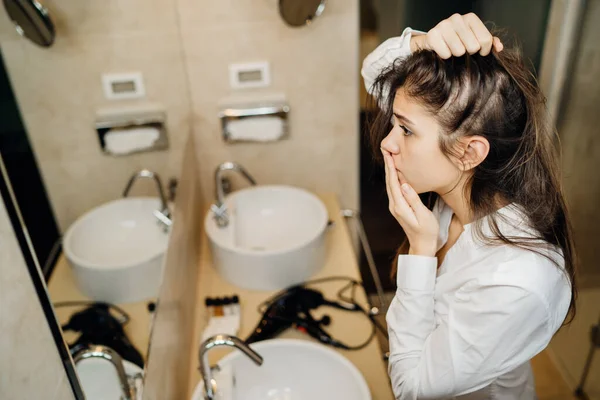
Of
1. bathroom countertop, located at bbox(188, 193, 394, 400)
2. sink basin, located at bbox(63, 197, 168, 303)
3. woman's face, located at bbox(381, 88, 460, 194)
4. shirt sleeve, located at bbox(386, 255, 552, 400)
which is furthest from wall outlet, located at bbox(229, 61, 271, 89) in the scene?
shirt sleeve, located at bbox(386, 255, 552, 400)

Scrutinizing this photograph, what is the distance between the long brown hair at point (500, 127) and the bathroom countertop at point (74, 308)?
2.01ft

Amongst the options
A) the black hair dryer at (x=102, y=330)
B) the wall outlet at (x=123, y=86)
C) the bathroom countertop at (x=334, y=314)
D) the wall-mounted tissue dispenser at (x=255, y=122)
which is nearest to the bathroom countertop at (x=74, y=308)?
the black hair dryer at (x=102, y=330)

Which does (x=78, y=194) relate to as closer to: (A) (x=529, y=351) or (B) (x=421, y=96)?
(B) (x=421, y=96)

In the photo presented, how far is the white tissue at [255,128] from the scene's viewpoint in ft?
6.23

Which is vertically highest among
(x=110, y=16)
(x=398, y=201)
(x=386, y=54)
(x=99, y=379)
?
(x=110, y=16)

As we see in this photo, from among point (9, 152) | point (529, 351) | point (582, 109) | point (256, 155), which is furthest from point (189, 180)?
point (582, 109)

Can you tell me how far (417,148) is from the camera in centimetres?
79

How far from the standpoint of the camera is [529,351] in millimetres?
863

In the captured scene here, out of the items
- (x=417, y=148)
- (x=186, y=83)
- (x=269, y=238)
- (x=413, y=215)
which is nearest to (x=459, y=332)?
(x=413, y=215)

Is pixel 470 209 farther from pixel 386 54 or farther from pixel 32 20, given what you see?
pixel 32 20

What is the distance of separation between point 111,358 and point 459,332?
56 cm

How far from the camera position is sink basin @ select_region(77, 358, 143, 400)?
2.43ft

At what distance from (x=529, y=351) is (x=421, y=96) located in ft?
1.54

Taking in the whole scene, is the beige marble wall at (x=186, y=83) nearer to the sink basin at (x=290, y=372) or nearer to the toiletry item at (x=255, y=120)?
the toiletry item at (x=255, y=120)
